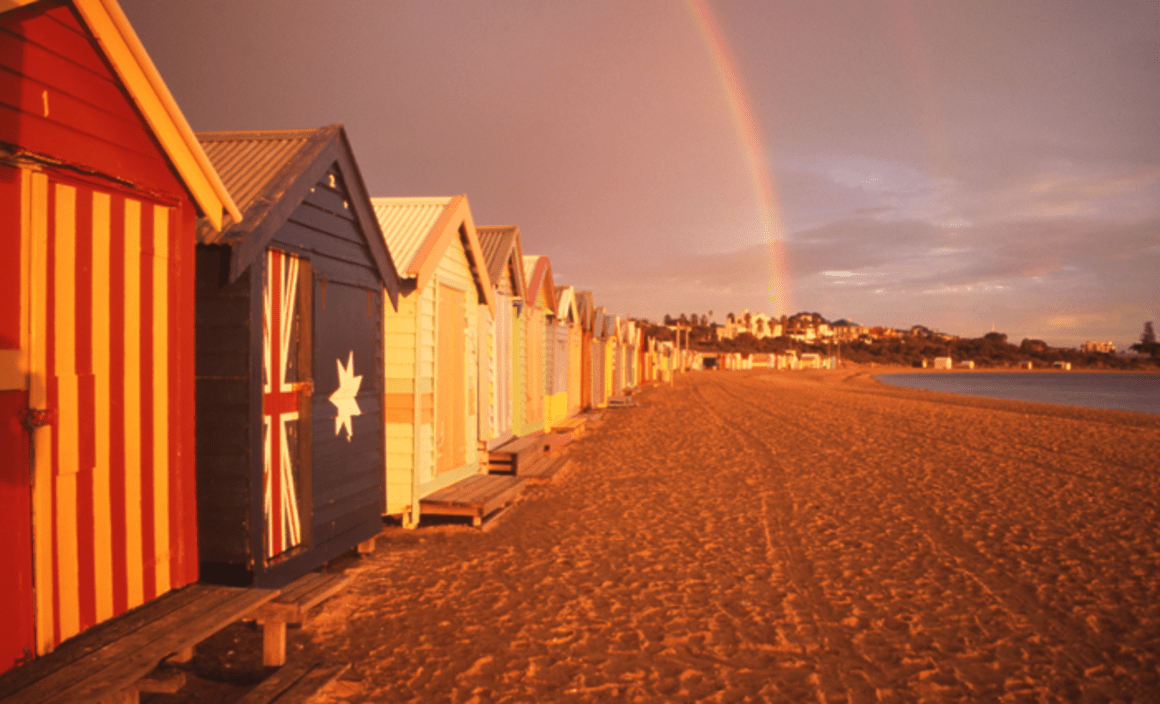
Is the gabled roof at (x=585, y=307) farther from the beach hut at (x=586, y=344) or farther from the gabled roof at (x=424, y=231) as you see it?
the gabled roof at (x=424, y=231)

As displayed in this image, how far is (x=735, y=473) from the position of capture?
11758mm

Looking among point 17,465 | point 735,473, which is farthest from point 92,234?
point 735,473

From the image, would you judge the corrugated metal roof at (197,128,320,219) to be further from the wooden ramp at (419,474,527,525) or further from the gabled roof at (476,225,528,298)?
the gabled roof at (476,225,528,298)

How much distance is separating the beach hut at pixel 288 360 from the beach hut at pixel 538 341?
6.89 m

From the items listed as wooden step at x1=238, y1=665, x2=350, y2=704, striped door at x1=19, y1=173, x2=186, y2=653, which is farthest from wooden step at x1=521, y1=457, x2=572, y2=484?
striped door at x1=19, y1=173, x2=186, y2=653

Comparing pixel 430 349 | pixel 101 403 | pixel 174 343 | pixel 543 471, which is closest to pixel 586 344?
pixel 543 471

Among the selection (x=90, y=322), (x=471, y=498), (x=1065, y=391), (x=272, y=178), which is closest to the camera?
(x=90, y=322)

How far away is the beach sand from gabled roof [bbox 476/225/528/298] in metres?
3.81

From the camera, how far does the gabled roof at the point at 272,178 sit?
4.34 m

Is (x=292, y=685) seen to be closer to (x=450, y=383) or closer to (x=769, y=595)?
(x=769, y=595)

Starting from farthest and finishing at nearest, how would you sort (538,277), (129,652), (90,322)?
1. (538,277)
2. (90,322)
3. (129,652)

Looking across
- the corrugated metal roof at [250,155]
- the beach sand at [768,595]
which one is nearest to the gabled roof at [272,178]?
the corrugated metal roof at [250,155]

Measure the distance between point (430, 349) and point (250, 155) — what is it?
10.4 ft

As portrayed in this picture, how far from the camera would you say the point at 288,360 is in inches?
199
